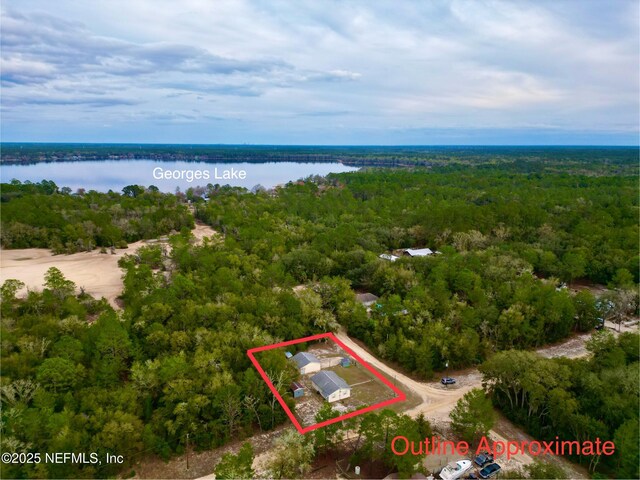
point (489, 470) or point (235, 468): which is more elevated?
point (235, 468)

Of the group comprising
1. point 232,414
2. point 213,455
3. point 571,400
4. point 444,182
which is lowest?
point 213,455

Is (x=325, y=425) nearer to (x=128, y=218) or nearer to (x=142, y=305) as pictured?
(x=142, y=305)

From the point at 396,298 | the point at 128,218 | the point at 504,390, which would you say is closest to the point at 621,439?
the point at 504,390

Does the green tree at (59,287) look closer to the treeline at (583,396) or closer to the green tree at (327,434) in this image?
the green tree at (327,434)

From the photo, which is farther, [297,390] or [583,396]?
[297,390]

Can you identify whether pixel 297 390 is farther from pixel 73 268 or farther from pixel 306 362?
pixel 73 268

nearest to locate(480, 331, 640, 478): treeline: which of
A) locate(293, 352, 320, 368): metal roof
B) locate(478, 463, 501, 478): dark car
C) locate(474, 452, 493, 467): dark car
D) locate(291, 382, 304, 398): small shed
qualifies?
locate(474, 452, 493, 467): dark car

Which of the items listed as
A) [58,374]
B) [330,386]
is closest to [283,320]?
[330,386]
